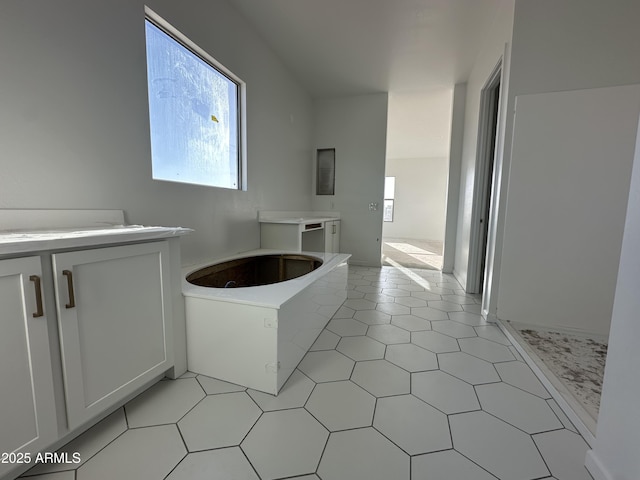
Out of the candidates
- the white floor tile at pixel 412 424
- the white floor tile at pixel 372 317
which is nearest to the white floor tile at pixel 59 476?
the white floor tile at pixel 412 424

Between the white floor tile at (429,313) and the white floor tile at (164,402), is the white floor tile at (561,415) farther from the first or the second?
the white floor tile at (164,402)

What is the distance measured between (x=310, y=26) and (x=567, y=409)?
334cm

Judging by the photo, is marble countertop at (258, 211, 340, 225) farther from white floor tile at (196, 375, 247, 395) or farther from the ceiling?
the ceiling

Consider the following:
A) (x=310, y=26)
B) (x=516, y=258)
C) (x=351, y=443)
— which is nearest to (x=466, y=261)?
(x=516, y=258)

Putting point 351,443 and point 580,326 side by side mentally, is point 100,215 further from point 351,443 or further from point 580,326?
point 580,326

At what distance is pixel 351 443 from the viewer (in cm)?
101

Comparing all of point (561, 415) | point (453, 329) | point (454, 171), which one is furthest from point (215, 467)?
point (454, 171)

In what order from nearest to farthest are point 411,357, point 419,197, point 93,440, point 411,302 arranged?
point 93,440
point 411,357
point 411,302
point 419,197

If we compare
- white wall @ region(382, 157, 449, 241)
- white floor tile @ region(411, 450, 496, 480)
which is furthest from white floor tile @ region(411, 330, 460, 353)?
white wall @ region(382, 157, 449, 241)

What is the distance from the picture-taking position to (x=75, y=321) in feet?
2.97

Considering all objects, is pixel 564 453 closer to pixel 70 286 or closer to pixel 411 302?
pixel 411 302

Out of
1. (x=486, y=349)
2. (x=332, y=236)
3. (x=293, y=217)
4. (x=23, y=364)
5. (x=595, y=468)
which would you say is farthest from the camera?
(x=332, y=236)

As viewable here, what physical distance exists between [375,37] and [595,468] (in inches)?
132

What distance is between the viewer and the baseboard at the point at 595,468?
0.85 m
